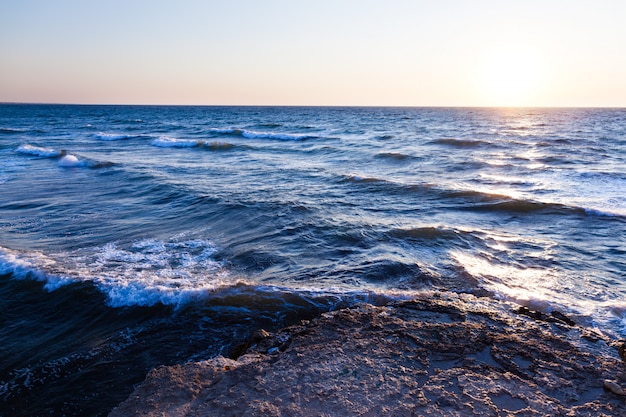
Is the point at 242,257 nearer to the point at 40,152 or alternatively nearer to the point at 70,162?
the point at 70,162

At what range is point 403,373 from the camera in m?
4.27

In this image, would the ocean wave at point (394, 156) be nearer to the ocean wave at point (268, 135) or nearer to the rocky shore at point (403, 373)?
the ocean wave at point (268, 135)

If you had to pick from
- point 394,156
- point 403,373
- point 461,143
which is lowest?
point 403,373

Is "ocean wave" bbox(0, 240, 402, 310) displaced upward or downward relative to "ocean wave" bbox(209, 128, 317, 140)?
downward

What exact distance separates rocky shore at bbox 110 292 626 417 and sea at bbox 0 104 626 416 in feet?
2.31

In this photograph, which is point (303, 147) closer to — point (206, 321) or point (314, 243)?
point (314, 243)

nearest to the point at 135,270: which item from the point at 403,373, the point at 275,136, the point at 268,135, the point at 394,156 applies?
the point at 403,373

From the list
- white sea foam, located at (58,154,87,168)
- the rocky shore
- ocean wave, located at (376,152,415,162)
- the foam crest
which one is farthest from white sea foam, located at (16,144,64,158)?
the rocky shore

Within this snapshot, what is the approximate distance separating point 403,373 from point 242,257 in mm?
4904

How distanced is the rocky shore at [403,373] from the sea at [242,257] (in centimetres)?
71

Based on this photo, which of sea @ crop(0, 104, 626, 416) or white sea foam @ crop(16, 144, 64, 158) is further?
white sea foam @ crop(16, 144, 64, 158)

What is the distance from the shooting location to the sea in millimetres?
5391

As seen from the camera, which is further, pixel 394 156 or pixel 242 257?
pixel 394 156

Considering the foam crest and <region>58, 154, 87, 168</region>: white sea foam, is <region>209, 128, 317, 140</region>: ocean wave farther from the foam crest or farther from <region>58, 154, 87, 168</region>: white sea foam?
the foam crest
